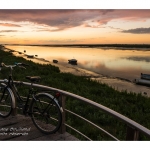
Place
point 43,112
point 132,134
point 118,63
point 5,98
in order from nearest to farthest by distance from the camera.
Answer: point 132,134, point 43,112, point 5,98, point 118,63

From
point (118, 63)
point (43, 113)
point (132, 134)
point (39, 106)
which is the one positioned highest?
point (132, 134)

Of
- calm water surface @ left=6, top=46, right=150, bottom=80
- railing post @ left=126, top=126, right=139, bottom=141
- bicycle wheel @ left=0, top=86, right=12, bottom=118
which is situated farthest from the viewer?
calm water surface @ left=6, top=46, right=150, bottom=80

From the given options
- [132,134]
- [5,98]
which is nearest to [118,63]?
[5,98]

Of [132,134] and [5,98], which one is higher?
[132,134]

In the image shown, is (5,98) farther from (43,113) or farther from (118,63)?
(118,63)

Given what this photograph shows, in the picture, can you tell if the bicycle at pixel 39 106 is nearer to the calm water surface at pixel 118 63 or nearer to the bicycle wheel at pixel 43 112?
the bicycle wheel at pixel 43 112

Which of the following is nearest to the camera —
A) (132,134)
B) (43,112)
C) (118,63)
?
(132,134)

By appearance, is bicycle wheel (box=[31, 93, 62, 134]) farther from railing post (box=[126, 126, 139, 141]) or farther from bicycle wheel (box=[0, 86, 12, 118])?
railing post (box=[126, 126, 139, 141])

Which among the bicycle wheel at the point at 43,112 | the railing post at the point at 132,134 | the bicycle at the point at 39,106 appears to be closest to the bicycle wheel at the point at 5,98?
the bicycle at the point at 39,106

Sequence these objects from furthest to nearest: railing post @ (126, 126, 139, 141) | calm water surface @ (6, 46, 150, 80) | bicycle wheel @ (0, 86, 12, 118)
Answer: calm water surface @ (6, 46, 150, 80) → bicycle wheel @ (0, 86, 12, 118) → railing post @ (126, 126, 139, 141)

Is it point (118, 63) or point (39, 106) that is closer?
point (39, 106)

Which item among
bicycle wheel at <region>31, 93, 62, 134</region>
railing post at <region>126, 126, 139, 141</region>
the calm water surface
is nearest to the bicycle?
bicycle wheel at <region>31, 93, 62, 134</region>

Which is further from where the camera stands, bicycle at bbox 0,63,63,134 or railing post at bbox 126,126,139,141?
bicycle at bbox 0,63,63,134

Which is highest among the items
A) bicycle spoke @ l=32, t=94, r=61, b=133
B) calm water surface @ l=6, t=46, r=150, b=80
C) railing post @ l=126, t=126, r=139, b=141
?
railing post @ l=126, t=126, r=139, b=141
